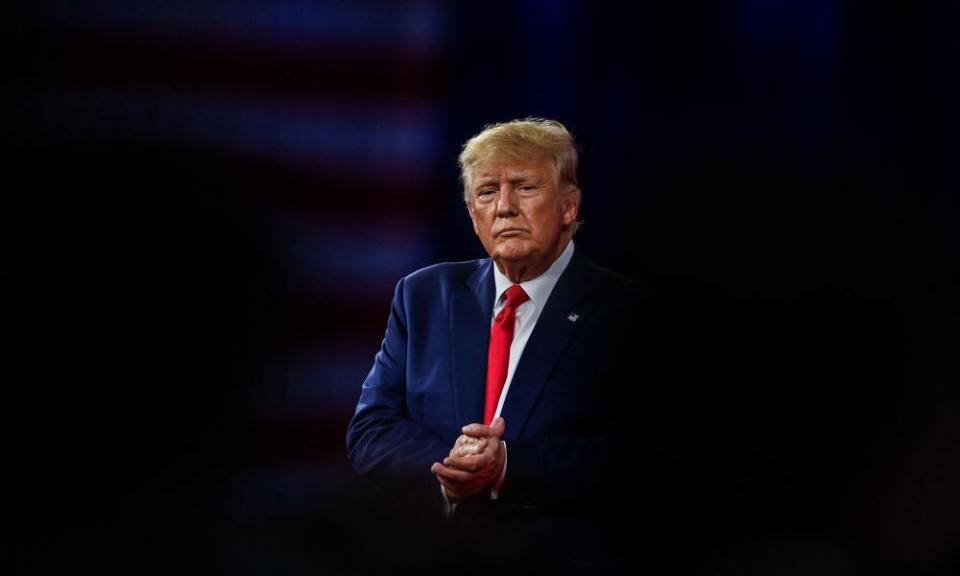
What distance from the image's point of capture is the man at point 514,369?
6.39ft

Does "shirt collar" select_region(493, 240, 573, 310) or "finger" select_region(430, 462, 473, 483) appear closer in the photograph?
"finger" select_region(430, 462, 473, 483)

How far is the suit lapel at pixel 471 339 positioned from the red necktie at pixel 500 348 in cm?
1

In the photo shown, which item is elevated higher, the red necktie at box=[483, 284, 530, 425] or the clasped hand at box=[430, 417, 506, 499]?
the red necktie at box=[483, 284, 530, 425]

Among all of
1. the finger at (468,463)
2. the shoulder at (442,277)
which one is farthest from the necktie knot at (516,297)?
the finger at (468,463)

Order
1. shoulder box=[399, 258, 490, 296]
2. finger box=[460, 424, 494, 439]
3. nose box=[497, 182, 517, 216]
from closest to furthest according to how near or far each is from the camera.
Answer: finger box=[460, 424, 494, 439] → nose box=[497, 182, 517, 216] → shoulder box=[399, 258, 490, 296]

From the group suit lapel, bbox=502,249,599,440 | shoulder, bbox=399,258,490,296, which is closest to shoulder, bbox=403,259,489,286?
shoulder, bbox=399,258,490,296

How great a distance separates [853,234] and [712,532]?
77 cm

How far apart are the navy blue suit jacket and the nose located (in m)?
0.16

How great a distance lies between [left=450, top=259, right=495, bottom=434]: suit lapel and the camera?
6.59ft

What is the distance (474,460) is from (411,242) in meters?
0.64

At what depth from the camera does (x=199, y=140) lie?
8.42 feet

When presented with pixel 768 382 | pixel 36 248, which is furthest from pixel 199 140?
pixel 768 382

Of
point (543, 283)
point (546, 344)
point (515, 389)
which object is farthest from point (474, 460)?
point (543, 283)

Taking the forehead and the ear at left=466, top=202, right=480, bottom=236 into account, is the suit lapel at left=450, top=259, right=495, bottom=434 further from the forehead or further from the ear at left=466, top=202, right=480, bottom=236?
the forehead
